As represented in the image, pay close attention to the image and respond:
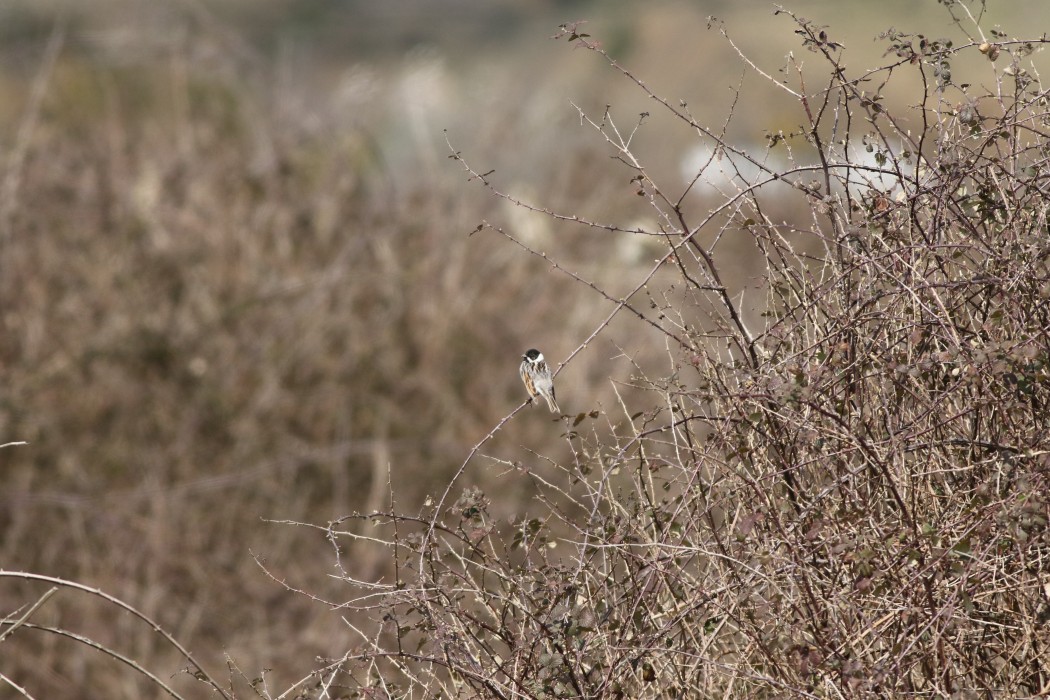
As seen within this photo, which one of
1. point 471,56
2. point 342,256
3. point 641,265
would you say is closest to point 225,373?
point 342,256

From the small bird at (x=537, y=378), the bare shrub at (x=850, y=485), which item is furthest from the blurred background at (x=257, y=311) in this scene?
the bare shrub at (x=850, y=485)

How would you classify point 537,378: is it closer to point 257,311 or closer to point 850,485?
point 850,485

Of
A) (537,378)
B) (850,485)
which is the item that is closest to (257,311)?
(537,378)

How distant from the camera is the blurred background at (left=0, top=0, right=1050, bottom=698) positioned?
7.16 meters

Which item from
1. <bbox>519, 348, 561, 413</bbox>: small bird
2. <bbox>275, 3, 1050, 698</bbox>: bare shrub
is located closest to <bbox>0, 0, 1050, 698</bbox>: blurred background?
<bbox>519, 348, 561, 413</bbox>: small bird

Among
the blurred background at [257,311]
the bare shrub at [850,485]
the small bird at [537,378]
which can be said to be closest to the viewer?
the bare shrub at [850,485]

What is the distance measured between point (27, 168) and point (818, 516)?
7.09m

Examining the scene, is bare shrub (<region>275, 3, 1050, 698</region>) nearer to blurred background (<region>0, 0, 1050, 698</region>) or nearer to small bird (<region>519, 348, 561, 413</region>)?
small bird (<region>519, 348, 561, 413</region>)

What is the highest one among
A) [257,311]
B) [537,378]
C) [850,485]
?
[257,311]

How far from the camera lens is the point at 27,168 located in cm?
864

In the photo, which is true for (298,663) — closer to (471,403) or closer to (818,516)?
(471,403)

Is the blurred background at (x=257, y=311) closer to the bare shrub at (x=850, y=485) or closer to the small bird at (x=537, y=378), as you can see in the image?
the small bird at (x=537, y=378)

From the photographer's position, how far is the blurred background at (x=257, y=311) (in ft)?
23.5

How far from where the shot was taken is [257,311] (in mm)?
8383
